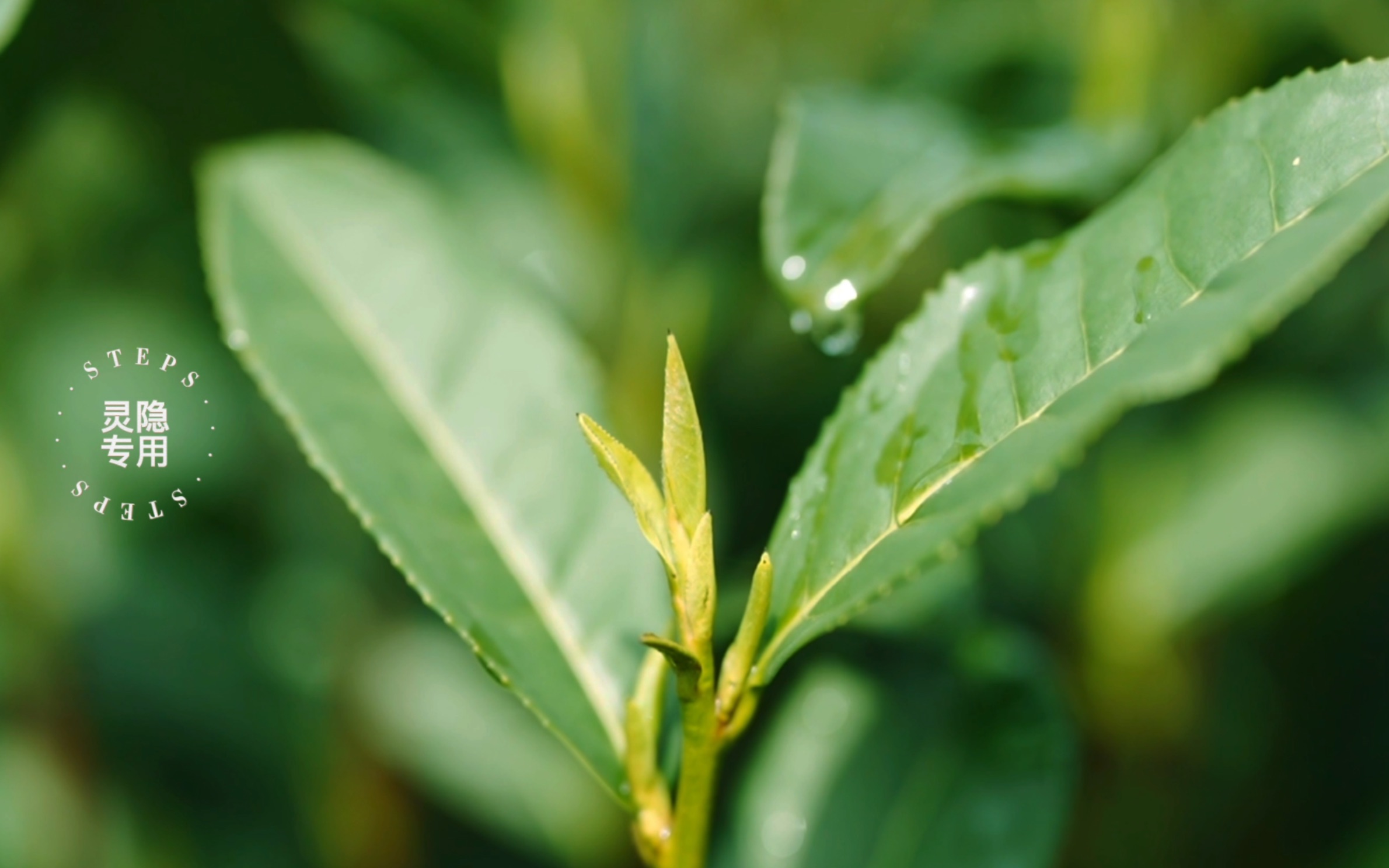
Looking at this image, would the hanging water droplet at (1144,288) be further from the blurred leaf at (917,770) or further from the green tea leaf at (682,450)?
the blurred leaf at (917,770)

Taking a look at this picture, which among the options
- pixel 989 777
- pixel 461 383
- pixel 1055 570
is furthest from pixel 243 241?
pixel 1055 570

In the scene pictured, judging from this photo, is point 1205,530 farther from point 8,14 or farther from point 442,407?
point 8,14

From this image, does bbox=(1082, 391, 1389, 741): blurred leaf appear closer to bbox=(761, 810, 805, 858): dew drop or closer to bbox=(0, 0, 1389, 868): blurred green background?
bbox=(0, 0, 1389, 868): blurred green background

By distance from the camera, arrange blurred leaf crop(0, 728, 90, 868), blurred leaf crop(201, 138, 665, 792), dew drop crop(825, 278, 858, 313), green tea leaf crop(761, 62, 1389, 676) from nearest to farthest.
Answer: green tea leaf crop(761, 62, 1389, 676), blurred leaf crop(201, 138, 665, 792), dew drop crop(825, 278, 858, 313), blurred leaf crop(0, 728, 90, 868)

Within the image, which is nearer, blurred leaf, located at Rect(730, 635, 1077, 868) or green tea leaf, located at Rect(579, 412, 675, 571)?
green tea leaf, located at Rect(579, 412, 675, 571)

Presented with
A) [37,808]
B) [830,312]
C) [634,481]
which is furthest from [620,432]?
[37,808]

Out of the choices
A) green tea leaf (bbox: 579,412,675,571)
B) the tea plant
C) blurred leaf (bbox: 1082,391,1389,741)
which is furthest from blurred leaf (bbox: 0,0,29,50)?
blurred leaf (bbox: 1082,391,1389,741)
